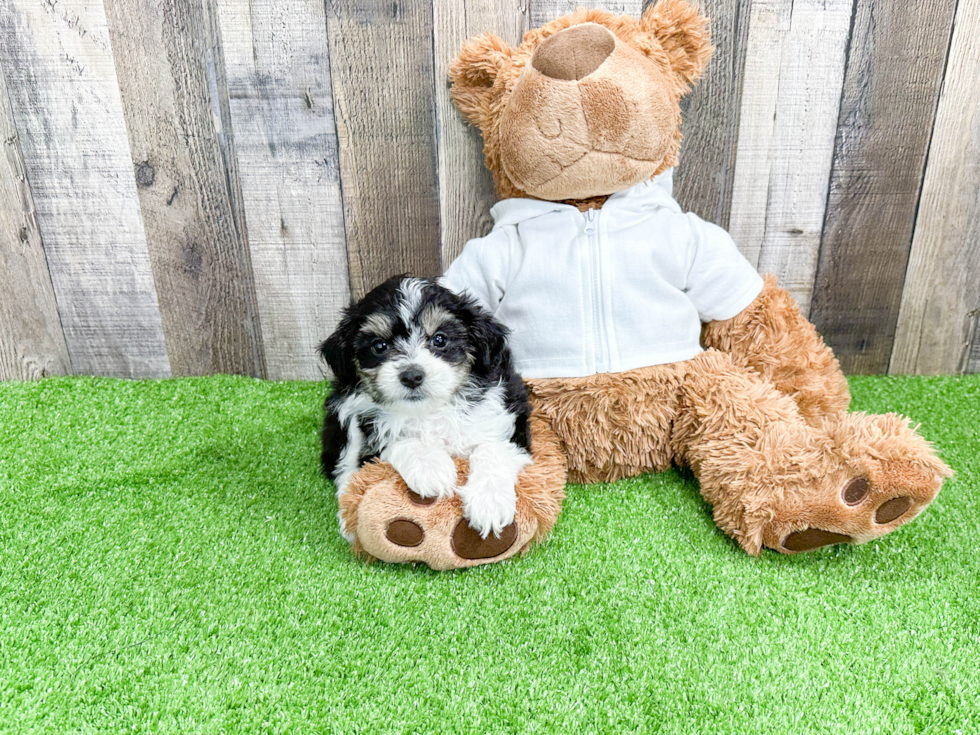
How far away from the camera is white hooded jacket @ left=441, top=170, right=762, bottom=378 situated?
1.97 meters

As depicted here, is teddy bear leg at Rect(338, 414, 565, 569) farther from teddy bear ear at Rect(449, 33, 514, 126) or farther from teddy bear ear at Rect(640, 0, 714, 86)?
teddy bear ear at Rect(640, 0, 714, 86)

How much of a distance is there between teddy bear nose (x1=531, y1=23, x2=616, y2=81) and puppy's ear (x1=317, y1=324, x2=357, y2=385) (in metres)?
0.90

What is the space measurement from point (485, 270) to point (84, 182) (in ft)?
5.40

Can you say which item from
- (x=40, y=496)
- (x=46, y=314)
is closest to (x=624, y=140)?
(x=40, y=496)

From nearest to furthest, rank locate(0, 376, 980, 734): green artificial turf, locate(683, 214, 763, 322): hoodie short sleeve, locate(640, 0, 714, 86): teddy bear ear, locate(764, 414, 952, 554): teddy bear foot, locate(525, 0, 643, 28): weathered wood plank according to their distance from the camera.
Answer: locate(0, 376, 980, 734): green artificial turf
locate(764, 414, 952, 554): teddy bear foot
locate(640, 0, 714, 86): teddy bear ear
locate(683, 214, 763, 322): hoodie short sleeve
locate(525, 0, 643, 28): weathered wood plank

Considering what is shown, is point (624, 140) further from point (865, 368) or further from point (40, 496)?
point (40, 496)

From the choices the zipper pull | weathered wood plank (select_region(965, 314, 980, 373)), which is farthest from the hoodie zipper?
weathered wood plank (select_region(965, 314, 980, 373))

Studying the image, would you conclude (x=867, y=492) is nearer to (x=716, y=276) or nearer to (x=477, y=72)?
(x=716, y=276)

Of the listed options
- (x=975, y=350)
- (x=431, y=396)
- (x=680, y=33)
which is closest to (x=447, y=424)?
(x=431, y=396)

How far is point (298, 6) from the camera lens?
2.24 metres

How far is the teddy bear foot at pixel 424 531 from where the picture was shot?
65.3 inches

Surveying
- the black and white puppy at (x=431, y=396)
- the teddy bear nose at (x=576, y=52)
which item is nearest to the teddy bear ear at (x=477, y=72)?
the teddy bear nose at (x=576, y=52)

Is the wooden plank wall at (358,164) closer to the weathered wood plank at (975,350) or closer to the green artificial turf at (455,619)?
the weathered wood plank at (975,350)

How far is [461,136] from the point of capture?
237cm
